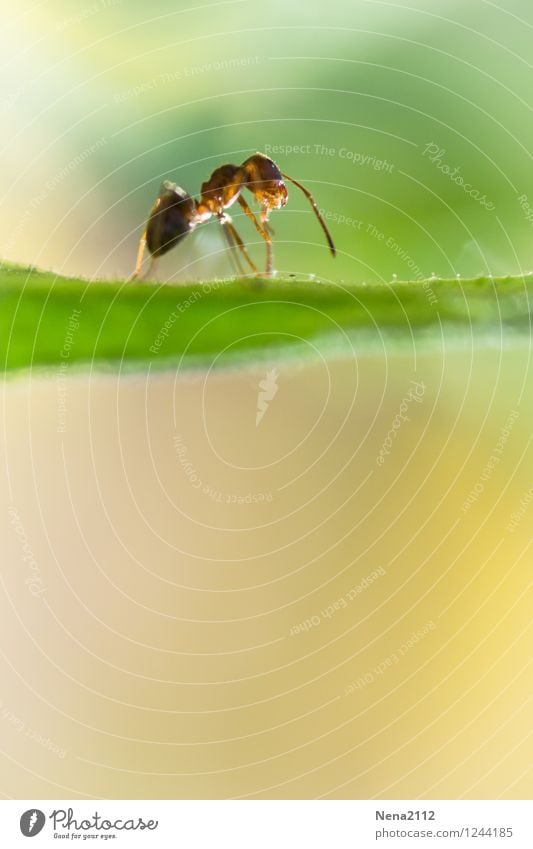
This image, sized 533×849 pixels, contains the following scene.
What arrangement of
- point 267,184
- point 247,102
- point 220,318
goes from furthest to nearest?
point 247,102 < point 267,184 < point 220,318

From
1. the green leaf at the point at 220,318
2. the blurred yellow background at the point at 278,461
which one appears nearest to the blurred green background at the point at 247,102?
the blurred yellow background at the point at 278,461

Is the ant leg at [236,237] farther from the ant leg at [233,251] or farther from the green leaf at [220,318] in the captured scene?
the green leaf at [220,318]

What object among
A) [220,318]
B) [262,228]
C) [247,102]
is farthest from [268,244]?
[220,318]

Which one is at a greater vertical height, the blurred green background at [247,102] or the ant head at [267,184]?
the blurred green background at [247,102]

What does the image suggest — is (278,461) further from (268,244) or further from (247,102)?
(247,102)

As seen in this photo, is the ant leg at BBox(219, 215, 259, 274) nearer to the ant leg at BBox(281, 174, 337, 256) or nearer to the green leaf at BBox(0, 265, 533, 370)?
the ant leg at BBox(281, 174, 337, 256)
